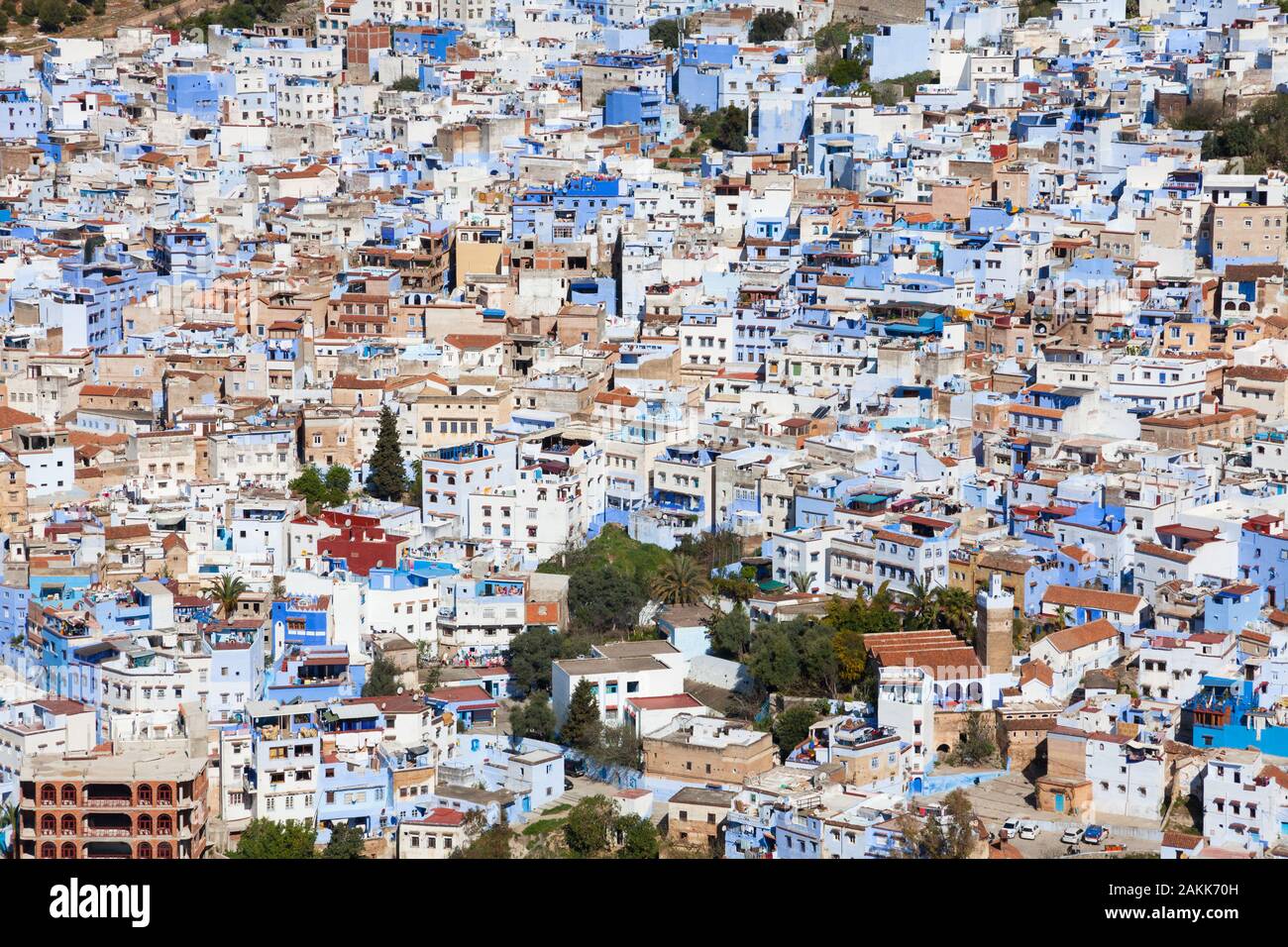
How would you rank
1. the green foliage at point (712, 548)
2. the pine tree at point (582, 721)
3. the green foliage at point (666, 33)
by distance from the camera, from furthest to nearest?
the green foliage at point (666, 33), the green foliage at point (712, 548), the pine tree at point (582, 721)

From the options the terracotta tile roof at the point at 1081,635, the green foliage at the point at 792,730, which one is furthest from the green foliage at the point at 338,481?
the terracotta tile roof at the point at 1081,635

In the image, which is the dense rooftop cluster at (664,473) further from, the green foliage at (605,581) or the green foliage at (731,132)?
the green foliage at (731,132)

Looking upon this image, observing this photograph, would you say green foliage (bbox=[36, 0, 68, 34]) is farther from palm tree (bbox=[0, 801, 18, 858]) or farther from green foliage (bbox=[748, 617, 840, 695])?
palm tree (bbox=[0, 801, 18, 858])

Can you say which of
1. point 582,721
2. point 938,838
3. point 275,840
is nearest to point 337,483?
point 582,721

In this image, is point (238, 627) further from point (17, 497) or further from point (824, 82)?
point (824, 82)

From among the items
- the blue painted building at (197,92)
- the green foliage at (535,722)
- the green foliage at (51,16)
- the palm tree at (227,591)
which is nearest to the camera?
the green foliage at (535,722)
